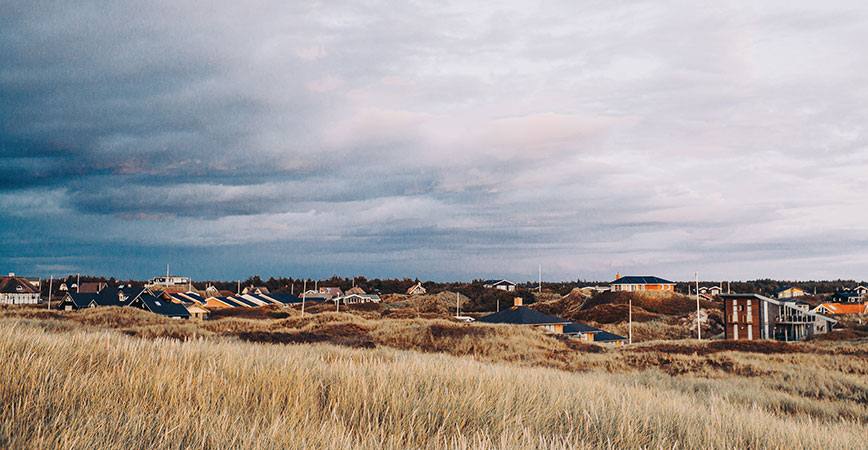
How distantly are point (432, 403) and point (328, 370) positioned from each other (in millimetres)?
1919

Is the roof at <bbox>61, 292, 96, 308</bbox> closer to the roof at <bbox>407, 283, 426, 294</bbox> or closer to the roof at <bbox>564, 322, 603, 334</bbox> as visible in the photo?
the roof at <bbox>564, 322, 603, 334</bbox>

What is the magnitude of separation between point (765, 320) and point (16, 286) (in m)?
Answer: 123

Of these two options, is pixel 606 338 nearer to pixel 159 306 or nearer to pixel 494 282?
pixel 159 306

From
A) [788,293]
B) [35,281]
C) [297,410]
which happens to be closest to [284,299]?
[35,281]

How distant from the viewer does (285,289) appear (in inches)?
5305

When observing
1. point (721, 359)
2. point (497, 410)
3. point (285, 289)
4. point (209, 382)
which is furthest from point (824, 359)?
point (285, 289)

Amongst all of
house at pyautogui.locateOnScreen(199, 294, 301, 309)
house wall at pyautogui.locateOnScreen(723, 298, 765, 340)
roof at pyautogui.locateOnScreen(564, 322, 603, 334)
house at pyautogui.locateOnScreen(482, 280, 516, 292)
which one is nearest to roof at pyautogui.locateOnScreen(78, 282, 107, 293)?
house at pyautogui.locateOnScreen(199, 294, 301, 309)

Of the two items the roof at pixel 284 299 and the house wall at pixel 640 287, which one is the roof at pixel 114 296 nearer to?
the roof at pixel 284 299


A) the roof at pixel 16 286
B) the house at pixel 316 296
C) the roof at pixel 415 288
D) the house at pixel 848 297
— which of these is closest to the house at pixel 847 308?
the house at pixel 848 297

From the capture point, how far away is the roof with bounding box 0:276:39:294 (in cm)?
9912

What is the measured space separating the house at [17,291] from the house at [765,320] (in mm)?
115335

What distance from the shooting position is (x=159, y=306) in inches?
2462

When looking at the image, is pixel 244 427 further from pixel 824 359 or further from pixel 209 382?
pixel 824 359

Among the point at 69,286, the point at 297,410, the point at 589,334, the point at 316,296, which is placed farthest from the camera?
the point at 316,296
